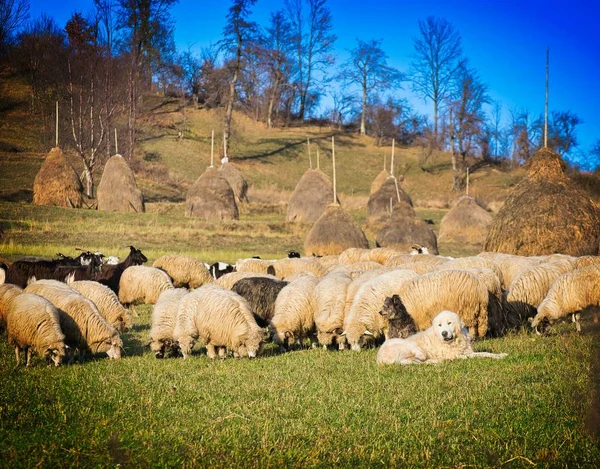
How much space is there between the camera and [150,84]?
243ft

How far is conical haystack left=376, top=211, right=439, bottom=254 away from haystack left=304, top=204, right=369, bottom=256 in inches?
89.8

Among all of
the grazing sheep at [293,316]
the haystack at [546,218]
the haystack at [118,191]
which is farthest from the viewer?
the haystack at [118,191]

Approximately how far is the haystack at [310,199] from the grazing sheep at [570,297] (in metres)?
27.3

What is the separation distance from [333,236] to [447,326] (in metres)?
18.4

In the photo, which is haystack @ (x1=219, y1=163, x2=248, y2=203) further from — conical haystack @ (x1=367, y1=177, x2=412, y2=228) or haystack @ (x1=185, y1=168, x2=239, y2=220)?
conical haystack @ (x1=367, y1=177, x2=412, y2=228)

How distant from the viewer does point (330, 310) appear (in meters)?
→ 11.1

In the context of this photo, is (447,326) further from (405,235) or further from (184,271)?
(405,235)

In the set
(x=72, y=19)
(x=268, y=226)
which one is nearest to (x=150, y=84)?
(x=72, y=19)

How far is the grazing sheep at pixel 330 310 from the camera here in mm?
10906

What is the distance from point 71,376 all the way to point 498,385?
513 cm

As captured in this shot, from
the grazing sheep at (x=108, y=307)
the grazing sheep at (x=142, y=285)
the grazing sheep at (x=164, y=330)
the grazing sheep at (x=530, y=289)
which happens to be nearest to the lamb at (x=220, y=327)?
the grazing sheep at (x=164, y=330)

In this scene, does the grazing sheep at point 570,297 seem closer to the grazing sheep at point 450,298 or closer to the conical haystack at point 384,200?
the grazing sheep at point 450,298

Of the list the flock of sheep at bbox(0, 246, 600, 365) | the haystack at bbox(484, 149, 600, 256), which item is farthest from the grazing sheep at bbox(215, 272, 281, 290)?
the haystack at bbox(484, 149, 600, 256)

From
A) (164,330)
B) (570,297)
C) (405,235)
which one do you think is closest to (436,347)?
(570,297)
